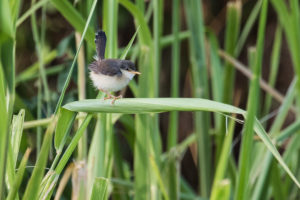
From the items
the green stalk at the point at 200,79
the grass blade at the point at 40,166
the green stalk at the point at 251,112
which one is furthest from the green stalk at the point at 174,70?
the grass blade at the point at 40,166

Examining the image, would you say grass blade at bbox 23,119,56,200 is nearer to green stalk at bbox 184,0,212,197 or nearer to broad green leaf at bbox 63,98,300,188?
broad green leaf at bbox 63,98,300,188

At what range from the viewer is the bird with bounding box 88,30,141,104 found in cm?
125

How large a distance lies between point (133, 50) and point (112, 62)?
2.42 ft

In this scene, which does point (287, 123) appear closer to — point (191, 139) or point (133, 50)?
point (191, 139)

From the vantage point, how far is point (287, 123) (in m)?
3.30

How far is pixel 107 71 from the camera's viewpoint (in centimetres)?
127

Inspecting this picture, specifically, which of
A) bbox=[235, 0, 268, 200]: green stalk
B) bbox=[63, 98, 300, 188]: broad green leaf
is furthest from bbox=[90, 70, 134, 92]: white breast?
bbox=[235, 0, 268, 200]: green stalk

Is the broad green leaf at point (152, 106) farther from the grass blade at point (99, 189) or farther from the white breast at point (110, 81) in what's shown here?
the white breast at point (110, 81)

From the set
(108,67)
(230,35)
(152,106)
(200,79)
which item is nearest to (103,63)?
(108,67)

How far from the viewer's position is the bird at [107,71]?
125 centimetres

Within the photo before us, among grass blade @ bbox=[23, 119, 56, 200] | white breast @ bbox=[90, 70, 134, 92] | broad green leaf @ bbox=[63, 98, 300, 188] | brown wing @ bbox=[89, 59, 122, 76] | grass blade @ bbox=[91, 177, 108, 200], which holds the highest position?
brown wing @ bbox=[89, 59, 122, 76]

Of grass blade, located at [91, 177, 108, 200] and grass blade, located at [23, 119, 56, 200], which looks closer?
grass blade, located at [23, 119, 56, 200]

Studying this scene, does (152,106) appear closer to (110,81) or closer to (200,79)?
(110,81)

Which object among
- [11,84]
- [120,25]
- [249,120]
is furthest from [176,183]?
[120,25]
